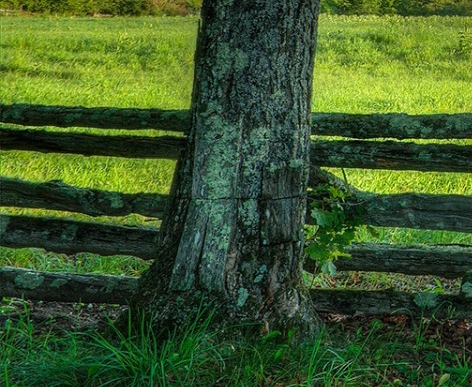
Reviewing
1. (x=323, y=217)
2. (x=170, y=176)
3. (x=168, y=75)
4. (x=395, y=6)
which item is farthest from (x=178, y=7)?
(x=395, y=6)

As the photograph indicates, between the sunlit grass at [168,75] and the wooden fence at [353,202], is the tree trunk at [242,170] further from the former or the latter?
the wooden fence at [353,202]

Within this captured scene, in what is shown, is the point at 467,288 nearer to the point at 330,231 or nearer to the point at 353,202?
the point at 353,202

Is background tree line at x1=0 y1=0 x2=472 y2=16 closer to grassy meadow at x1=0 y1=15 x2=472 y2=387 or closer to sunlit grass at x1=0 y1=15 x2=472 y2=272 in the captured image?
sunlit grass at x1=0 y1=15 x2=472 y2=272

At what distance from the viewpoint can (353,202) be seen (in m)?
4.17

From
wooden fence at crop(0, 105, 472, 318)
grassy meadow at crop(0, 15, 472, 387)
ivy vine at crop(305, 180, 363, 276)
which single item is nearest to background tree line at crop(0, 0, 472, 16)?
grassy meadow at crop(0, 15, 472, 387)

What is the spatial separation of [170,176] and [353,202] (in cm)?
249

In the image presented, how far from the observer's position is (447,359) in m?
3.54

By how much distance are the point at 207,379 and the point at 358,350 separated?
2.07 feet

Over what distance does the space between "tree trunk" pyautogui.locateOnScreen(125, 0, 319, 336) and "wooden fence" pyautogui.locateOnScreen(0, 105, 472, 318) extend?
768 mm

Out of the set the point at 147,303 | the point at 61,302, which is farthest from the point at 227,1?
the point at 61,302

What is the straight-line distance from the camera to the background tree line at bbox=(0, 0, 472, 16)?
11420 millimetres

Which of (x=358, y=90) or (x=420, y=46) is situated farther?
(x=420, y=46)

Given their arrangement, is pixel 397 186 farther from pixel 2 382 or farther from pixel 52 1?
pixel 52 1

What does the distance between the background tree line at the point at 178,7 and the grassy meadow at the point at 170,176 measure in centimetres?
42
